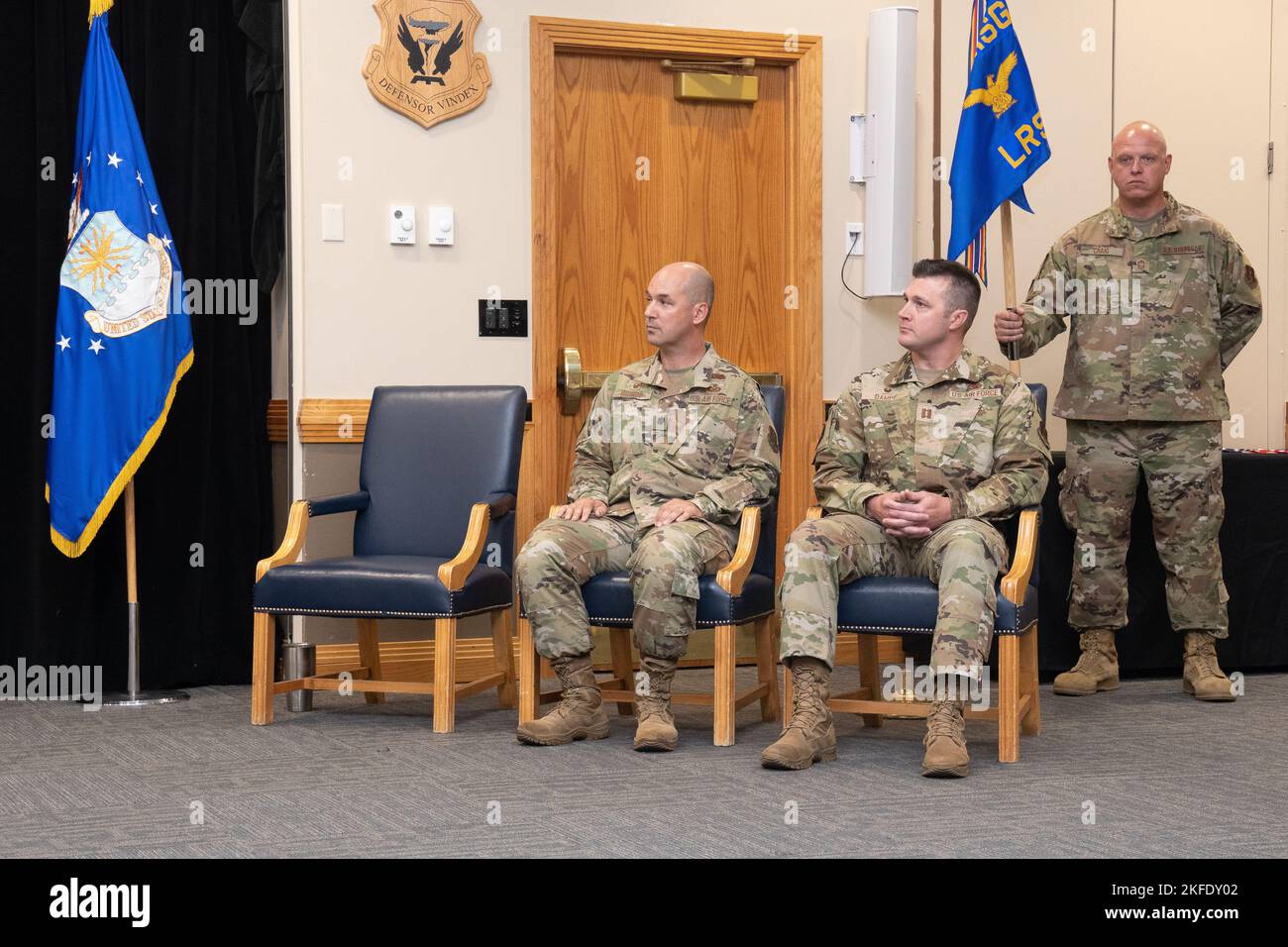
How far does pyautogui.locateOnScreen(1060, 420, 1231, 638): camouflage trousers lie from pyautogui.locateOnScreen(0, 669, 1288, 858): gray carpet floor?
16.0 inches

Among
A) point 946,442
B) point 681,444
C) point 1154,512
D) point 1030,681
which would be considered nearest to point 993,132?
point 1154,512

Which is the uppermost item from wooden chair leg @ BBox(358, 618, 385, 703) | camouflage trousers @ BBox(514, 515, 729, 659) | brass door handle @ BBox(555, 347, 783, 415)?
brass door handle @ BBox(555, 347, 783, 415)

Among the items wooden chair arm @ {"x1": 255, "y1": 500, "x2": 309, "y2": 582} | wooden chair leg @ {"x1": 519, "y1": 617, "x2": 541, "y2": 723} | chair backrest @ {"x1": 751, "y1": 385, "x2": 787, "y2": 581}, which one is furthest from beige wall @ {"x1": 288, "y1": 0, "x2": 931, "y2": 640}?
chair backrest @ {"x1": 751, "y1": 385, "x2": 787, "y2": 581}

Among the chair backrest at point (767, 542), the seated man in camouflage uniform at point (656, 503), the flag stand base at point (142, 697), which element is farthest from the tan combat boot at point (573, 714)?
the flag stand base at point (142, 697)

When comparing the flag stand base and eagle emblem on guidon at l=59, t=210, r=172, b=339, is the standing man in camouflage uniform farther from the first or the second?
the flag stand base

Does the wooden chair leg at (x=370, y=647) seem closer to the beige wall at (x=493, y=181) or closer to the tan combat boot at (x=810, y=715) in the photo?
the beige wall at (x=493, y=181)

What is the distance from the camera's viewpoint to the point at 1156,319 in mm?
4621

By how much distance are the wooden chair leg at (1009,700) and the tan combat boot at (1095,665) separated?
109 cm

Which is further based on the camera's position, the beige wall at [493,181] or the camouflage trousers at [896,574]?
the beige wall at [493,181]

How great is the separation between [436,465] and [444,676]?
707 millimetres

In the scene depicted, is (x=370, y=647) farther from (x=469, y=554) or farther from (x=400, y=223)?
(x=400, y=223)

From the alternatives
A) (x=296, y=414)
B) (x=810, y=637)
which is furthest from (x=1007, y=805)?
(x=296, y=414)

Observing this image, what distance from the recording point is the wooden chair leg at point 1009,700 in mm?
3537

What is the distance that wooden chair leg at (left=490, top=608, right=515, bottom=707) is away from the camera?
4.29 metres
